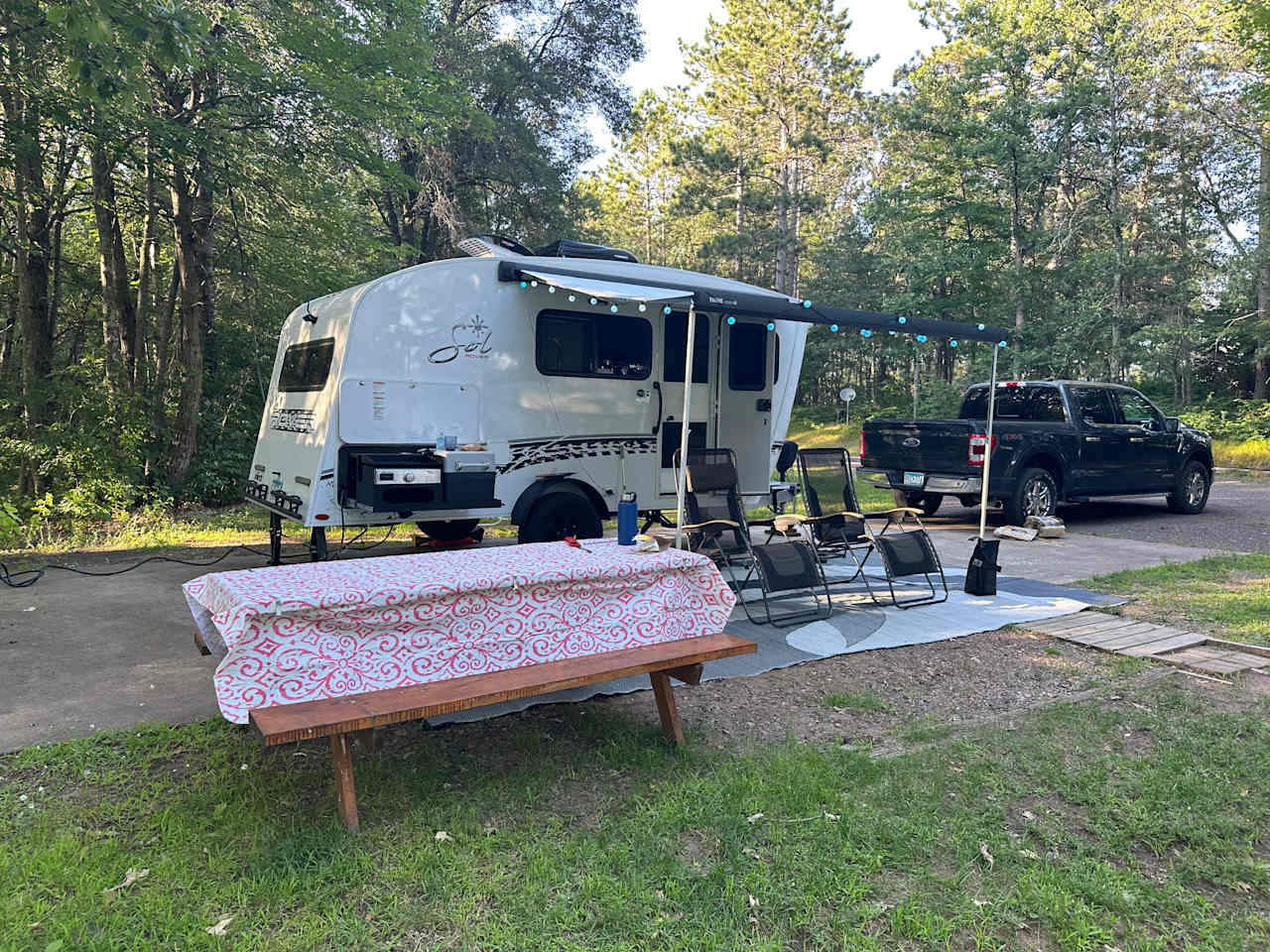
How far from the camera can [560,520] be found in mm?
6645

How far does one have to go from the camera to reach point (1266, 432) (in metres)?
19.7

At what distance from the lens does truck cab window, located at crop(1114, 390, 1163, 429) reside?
10539mm

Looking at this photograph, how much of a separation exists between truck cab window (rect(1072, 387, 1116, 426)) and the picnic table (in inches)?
329

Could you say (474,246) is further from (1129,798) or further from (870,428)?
(1129,798)

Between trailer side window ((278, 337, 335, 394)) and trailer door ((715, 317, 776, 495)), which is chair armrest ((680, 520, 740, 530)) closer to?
trailer door ((715, 317, 776, 495))

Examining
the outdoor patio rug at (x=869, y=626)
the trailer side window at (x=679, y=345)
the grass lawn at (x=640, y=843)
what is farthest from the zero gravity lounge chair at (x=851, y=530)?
the grass lawn at (x=640, y=843)

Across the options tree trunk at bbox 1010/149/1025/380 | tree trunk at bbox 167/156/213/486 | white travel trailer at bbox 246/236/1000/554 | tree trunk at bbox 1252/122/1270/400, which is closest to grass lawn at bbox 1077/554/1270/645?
white travel trailer at bbox 246/236/1000/554

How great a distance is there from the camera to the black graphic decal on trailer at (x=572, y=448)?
253 inches

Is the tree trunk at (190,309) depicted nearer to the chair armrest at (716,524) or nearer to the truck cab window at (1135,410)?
the chair armrest at (716,524)

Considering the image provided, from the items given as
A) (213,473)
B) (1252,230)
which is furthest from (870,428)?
(1252,230)

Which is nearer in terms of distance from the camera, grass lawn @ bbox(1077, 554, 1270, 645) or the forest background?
grass lawn @ bbox(1077, 554, 1270, 645)

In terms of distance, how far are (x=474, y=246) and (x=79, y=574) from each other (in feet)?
14.9

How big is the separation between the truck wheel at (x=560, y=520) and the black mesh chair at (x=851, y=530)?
5.29 feet

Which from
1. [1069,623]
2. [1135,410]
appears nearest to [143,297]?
[1069,623]
